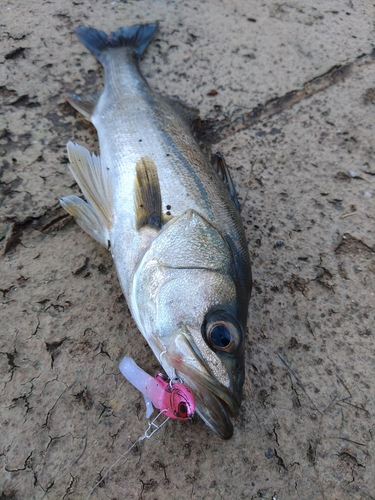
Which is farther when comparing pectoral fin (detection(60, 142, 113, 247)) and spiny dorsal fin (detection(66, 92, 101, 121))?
spiny dorsal fin (detection(66, 92, 101, 121))

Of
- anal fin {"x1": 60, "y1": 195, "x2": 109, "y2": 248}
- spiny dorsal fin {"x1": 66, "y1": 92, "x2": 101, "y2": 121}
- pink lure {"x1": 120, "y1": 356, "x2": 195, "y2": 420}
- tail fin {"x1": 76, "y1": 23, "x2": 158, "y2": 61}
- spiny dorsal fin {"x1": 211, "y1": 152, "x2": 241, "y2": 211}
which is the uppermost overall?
tail fin {"x1": 76, "y1": 23, "x2": 158, "y2": 61}

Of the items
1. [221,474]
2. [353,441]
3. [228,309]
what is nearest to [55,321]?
[228,309]

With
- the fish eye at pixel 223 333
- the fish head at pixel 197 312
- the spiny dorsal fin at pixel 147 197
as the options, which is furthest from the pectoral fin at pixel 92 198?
the fish eye at pixel 223 333

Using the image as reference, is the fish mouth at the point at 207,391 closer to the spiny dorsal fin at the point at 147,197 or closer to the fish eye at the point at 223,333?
the fish eye at the point at 223,333

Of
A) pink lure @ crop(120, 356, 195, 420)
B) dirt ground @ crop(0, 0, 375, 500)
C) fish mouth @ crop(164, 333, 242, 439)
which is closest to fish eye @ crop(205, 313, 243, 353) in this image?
fish mouth @ crop(164, 333, 242, 439)

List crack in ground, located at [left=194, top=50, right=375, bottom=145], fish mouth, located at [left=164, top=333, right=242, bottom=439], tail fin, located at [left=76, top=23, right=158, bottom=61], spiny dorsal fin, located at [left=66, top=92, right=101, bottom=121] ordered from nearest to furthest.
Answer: fish mouth, located at [left=164, top=333, right=242, bottom=439] → spiny dorsal fin, located at [left=66, top=92, right=101, bottom=121] → crack in ground, located at [left=194, top=50, right=375, bottom=145] → tail fin, located at [left=76, top=23, right=158, bottom=61]

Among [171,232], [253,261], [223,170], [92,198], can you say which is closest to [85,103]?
[92,198]

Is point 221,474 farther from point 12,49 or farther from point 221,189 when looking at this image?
point 12,49

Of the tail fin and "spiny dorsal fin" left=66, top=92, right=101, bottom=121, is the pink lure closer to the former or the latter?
"spiny dorsal fin" left=66, top=92, right=101, bottom=121

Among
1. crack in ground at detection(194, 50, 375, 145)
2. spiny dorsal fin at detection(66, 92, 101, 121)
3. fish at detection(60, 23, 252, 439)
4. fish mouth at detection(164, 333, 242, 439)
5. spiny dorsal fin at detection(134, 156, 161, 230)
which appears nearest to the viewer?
fish mouth at detection(164, 333, 242, 439)
